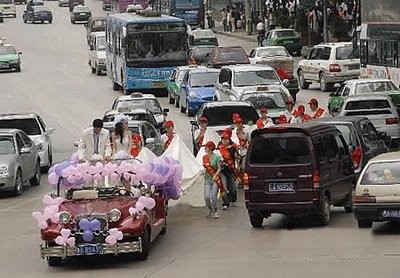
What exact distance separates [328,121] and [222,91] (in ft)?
50.3

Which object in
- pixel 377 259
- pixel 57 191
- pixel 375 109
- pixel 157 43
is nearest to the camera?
pixel 377 259

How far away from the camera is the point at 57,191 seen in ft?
65.4

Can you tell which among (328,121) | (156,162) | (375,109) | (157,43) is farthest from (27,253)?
(157,43)

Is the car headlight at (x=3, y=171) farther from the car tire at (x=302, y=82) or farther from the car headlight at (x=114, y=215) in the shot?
the car tire at (x=302, y=82)

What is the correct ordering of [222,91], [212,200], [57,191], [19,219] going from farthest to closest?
[222,91], [19,219], [212,200], [57,191]

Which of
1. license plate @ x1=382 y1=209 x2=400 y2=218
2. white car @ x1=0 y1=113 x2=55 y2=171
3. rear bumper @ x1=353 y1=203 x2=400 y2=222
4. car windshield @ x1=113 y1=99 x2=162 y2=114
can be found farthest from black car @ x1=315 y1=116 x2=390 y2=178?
car windshield @ x1=113 y1=99 x2=162 y2=114

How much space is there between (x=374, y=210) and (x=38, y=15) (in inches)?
3266

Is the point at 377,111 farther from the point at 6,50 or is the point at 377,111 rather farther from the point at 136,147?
the point at 6,50

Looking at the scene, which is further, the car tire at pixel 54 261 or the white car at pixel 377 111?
the white car at pixel 377 111

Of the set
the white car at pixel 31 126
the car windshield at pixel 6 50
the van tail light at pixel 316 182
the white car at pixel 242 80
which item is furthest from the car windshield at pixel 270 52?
the van tail light at pixel 316 182

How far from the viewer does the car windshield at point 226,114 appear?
29750mm

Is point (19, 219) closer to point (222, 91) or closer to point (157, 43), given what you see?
point (222, 91)

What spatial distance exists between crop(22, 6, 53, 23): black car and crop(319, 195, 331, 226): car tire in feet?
265

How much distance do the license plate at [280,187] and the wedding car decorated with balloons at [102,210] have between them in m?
1.83
